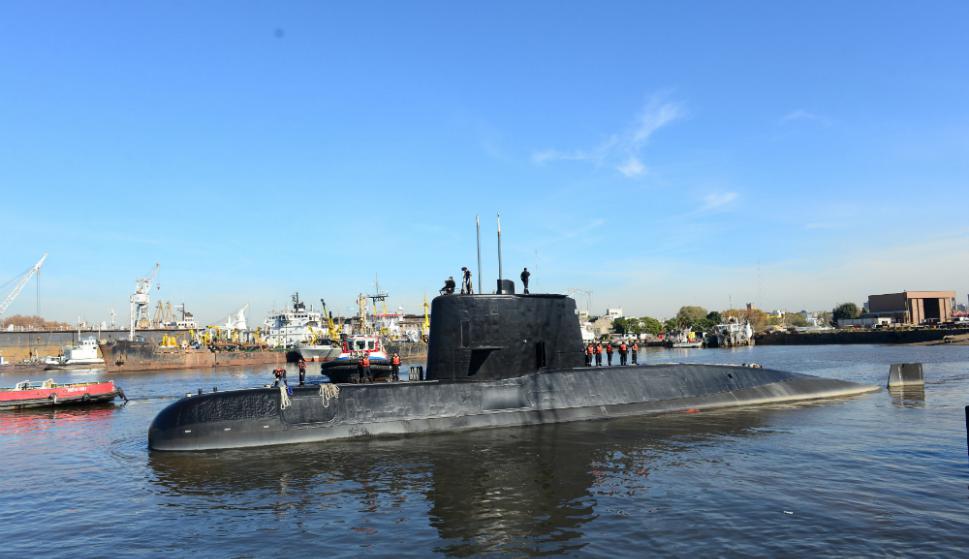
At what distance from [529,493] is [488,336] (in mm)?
6922

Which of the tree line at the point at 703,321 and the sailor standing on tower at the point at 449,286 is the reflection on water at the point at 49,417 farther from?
the tree line at the point at 703,321

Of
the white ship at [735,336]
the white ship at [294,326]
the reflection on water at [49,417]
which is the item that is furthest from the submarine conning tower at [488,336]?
the white ship at [735,336]

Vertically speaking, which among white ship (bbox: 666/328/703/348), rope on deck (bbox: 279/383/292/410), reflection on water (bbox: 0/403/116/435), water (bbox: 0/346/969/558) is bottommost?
white ship (bbox: 666/328/703/348)

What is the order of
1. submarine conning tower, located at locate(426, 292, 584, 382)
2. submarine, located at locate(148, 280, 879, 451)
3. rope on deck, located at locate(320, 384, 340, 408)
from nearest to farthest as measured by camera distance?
submarine, located at locate(148, 280, 879, 451) → rope on deck, located at locate(320, 384, 340, 408) → submarine conning tower, located at locate(426, 292, 584, 382)

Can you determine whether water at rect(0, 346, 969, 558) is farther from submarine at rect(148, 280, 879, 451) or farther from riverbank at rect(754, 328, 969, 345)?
riverbank at rect(754, 328, 969, 345)

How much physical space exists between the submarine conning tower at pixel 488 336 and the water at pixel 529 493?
193 cm

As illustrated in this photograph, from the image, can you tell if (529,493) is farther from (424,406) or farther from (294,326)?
(294,326)

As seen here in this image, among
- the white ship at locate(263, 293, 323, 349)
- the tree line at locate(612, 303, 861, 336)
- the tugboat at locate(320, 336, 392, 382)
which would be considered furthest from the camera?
the tree line at locate(612, 303, 861, 336)

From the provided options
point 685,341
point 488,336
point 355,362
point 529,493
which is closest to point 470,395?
point 488,336

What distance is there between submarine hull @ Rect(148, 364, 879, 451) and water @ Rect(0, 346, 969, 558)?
0.48 metres

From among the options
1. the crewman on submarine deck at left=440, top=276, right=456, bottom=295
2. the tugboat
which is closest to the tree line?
the tugboat

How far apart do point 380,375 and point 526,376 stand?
85.2 ft

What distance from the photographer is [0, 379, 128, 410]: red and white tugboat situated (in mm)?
29141

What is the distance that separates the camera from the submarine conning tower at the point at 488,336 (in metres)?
18.0
